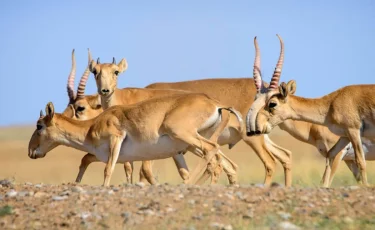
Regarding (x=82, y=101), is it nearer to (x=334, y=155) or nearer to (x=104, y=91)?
(x=104, y=91)

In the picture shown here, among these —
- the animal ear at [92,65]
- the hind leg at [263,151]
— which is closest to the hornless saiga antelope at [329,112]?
the hind leg at [263,151]

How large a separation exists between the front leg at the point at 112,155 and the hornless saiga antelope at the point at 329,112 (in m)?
2.66

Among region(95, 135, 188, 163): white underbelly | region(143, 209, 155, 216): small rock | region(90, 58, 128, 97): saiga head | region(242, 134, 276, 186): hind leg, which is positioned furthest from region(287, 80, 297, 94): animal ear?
region(143, 209, 155, 216): small rock

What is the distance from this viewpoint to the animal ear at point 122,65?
1981cm

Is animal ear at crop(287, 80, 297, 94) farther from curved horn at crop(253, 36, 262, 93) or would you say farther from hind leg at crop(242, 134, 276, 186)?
hind leg at crop(242, 134, 276, 186)

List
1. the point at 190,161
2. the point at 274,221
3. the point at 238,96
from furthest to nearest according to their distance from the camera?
1. the point at 190,161
2. the point at 238,96
3. the point at 274,221

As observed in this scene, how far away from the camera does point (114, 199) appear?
1220 centimetres

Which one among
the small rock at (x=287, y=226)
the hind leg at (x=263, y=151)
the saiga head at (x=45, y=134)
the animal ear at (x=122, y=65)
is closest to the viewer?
the small rock at (x=287, y=226)

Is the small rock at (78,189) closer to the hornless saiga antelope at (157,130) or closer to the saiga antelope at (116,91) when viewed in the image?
the hornless saiga antelope at (157,130)

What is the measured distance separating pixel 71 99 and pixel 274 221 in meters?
10.0

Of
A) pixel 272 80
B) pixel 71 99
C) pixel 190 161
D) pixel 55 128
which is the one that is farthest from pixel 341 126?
pixel 190 161

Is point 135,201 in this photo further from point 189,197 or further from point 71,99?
point 71,99

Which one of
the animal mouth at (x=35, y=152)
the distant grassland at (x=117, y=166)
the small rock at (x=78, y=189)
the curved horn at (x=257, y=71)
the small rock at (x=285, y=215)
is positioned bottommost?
the distant grassland at (x=117, y=166)

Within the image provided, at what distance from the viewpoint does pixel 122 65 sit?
65.4 ft
